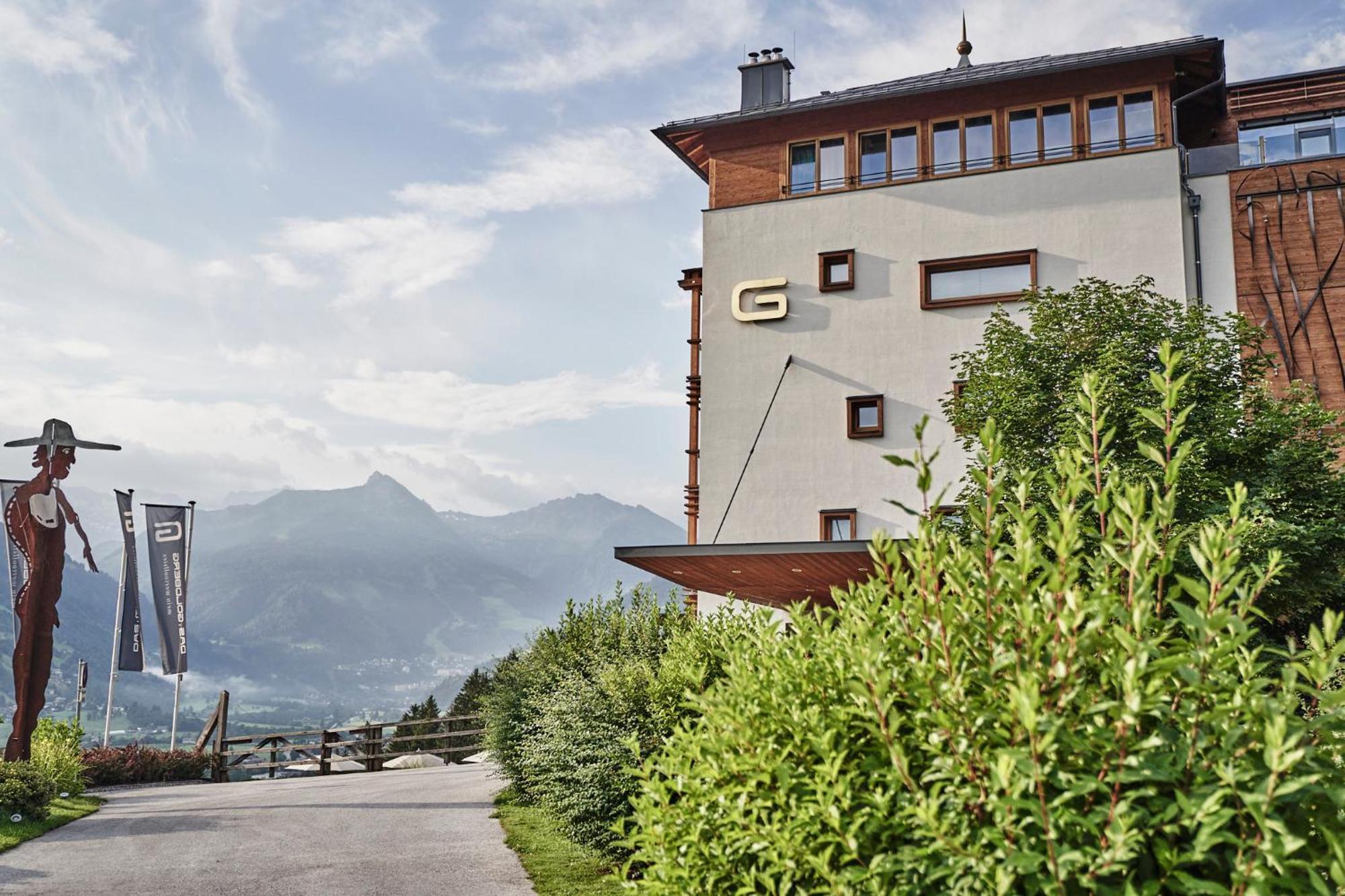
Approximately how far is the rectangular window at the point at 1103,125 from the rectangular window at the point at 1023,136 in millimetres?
1267

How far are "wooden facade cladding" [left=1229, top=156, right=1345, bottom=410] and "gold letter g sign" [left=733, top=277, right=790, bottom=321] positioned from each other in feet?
35.0

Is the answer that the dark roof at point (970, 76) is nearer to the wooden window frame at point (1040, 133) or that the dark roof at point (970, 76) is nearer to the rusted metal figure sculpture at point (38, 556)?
the wooden window frame at point (1040, 133)

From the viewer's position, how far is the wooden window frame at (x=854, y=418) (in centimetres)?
2747

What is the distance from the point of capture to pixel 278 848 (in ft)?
50.5

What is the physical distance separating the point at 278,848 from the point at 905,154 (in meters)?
22.0

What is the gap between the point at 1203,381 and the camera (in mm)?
18797

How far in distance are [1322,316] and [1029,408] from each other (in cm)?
1066

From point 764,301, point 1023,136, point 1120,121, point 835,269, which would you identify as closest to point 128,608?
point 764,301

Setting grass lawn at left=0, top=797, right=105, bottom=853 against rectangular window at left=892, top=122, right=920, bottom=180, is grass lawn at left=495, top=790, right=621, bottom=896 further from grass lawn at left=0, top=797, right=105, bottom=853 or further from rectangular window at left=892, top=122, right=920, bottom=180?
rectangular window at left=892, top=122, right=920, bottom=180

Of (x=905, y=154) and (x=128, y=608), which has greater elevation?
(x=905, y=154)

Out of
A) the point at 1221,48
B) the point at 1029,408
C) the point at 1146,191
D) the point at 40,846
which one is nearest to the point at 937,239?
the point at 1146,191

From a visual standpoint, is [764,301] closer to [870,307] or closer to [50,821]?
[870,307]

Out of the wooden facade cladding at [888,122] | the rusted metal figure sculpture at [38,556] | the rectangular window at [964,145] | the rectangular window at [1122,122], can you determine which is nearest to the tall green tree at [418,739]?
the rusted metal figure sculpture at [38,556]

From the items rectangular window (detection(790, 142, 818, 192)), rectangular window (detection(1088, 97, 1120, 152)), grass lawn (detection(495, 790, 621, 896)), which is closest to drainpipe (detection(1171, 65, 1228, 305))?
rectangular window (detection(1088, 97, 1120, 152))
